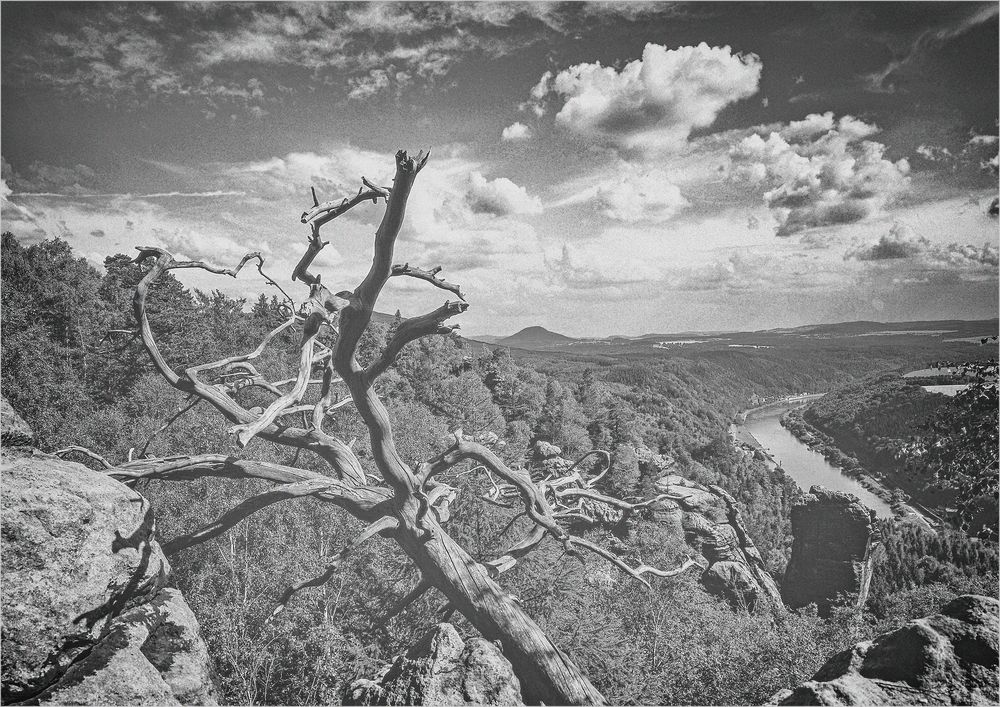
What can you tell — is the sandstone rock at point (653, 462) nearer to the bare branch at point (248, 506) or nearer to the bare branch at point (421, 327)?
the bare branch at point (248, 506)

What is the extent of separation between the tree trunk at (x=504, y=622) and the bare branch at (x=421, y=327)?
2.70 metres

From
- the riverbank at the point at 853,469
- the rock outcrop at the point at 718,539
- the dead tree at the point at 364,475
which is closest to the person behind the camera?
the dead tree at the point at 364,475

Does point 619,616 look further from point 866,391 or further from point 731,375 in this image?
point 731,375

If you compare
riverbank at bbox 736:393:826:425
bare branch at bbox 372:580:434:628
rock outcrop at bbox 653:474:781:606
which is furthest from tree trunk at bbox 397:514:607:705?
riverbank at bbox 736:393:826:425

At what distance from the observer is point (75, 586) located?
155 inches

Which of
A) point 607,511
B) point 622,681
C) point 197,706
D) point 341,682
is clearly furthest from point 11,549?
point 607,511

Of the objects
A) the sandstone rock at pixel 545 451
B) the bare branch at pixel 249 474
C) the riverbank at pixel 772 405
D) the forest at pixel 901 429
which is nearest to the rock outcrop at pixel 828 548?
the forest at pixel 901 429

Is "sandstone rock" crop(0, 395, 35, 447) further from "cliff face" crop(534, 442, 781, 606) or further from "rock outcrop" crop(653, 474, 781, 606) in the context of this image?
"rock outcrop" crop(653, 474, 781, 606)

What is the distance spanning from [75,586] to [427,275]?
4.20 m

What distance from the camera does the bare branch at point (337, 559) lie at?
5.09 meters

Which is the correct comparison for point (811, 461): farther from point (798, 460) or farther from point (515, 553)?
point (515, 553)

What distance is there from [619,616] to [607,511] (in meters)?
6.27

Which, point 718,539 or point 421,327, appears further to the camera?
point 718,539

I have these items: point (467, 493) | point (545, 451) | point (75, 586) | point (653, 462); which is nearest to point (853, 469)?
point (653, 462)
